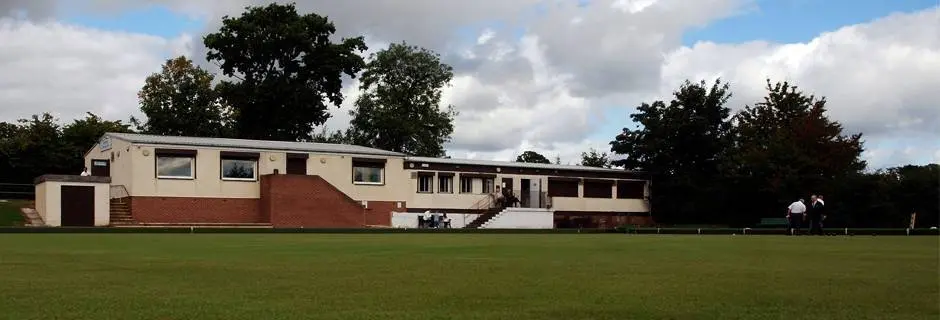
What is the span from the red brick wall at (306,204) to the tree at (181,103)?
633 inches

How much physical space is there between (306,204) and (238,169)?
12.8ft

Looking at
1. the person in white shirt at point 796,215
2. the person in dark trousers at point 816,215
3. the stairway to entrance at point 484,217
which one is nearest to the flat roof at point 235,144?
the stairway to entrance at point 484,217

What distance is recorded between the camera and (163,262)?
11.4 metres

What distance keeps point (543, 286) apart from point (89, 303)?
11.7 feet

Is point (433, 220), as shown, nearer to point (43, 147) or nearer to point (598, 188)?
point (598, 188)

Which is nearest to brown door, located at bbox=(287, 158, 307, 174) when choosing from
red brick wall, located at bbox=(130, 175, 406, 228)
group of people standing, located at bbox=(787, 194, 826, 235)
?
red brick wall, located at bbox=(130, 175, 406, 228)

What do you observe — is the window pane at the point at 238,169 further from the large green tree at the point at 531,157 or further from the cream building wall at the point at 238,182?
the large green tree at the point at 531,157

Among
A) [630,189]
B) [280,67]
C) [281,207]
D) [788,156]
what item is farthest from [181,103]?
[788,156]

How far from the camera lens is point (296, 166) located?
158 feet

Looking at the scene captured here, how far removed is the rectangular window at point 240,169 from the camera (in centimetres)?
4619

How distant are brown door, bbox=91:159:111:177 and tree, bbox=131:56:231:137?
464 inches

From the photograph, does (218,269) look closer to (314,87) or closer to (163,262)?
(163,262)

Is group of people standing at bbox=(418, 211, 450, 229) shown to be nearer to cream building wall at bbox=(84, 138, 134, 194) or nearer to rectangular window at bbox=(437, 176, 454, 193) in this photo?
rectangular window at bbox=(437, 176, 454, 193)

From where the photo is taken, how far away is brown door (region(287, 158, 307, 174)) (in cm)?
4784
